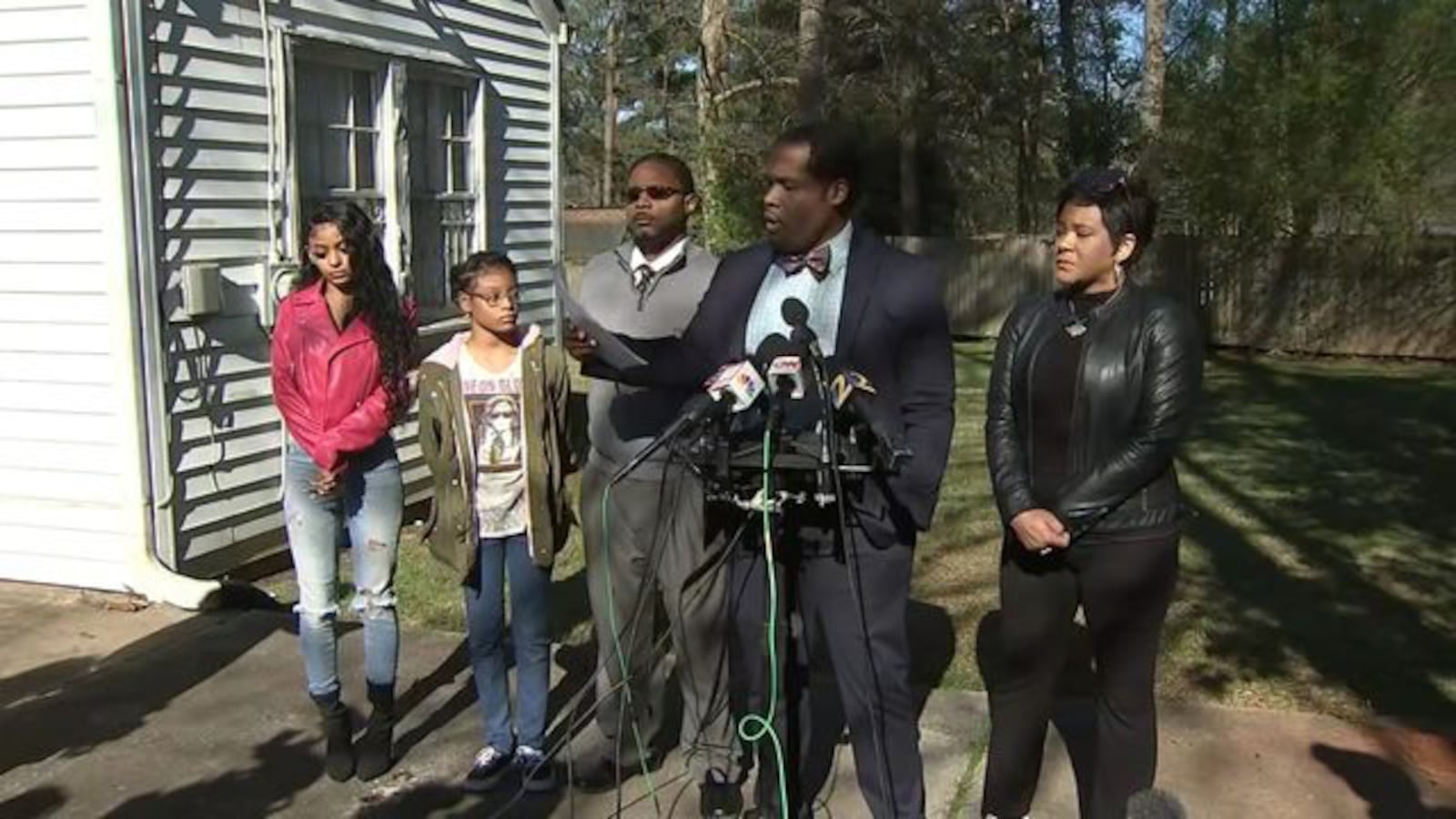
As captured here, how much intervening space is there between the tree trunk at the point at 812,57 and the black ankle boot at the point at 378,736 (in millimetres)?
A: 14026

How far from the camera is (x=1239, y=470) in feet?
31.0

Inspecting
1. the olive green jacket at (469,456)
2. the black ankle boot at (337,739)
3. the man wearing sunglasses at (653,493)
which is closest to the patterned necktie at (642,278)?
the man wearing sunglasses at (653,493)

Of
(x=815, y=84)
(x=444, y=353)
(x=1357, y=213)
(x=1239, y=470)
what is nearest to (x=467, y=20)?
(x=444, y=353)

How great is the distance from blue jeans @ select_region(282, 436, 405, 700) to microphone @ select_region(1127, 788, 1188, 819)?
2227 mm

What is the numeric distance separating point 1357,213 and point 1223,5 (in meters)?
3.57

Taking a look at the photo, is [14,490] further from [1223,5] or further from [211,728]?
[1223,5]

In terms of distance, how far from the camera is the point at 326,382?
3.99 meters

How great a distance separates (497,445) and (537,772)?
3.29ft

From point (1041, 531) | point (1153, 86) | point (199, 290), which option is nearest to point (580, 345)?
point (1041, 531)

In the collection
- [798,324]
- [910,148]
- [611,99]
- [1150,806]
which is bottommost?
[1150,806]

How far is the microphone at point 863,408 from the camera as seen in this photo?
2605mm

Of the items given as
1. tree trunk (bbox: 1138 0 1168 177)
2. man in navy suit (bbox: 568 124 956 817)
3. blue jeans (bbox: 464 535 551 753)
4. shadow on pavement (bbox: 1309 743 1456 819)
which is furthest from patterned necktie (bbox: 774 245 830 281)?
tree trunk (bbox: 1138 0 1168 177)

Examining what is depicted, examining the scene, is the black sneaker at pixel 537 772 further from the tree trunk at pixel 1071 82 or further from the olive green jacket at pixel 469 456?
the tree trunk at pixel 1071 82

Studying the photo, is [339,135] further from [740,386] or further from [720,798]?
[740,386]
